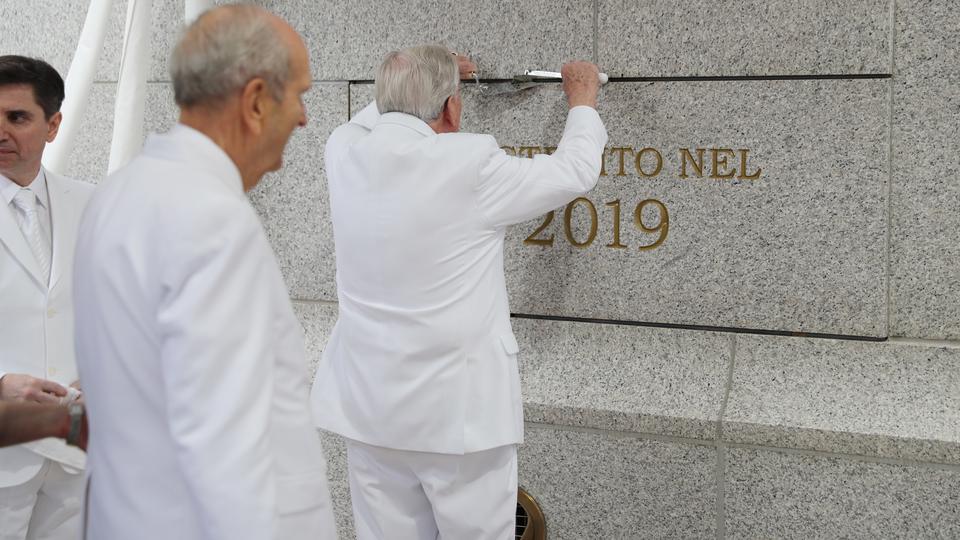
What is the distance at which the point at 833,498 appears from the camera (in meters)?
3.48

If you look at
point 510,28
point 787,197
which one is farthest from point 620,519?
point 510,28

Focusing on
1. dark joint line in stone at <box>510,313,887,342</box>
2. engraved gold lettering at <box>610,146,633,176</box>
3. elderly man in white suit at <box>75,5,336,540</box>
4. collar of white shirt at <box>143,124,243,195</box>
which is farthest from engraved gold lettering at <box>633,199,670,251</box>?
collar of white shirt at <box>143,124,243,195</box>

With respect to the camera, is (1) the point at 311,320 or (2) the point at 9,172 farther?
(1) the point at 311,320

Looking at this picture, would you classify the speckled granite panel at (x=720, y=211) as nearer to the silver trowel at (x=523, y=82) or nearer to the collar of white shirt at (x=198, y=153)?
the silver trowel at (x=523, y=82)

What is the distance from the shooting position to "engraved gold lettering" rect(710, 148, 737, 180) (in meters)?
3.82

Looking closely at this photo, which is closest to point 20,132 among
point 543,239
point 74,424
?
point 74,424

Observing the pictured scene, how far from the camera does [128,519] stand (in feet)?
5.80

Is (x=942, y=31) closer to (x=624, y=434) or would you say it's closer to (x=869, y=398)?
(x=869, y=398)

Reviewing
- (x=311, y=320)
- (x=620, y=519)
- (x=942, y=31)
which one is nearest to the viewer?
(x=942, y=31)

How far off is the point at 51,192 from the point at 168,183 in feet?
5.67

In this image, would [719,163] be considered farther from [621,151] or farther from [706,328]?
[706,328]

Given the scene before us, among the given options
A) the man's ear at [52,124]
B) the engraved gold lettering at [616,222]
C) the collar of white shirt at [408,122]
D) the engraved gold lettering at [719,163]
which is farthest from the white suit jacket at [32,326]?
the engraved gold lettering at [719,163]

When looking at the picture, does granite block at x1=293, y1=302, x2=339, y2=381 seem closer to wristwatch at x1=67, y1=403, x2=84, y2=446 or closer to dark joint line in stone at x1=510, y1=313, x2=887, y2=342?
dark joint line in stone at x1=510, y1=313, x2=887, y2=342

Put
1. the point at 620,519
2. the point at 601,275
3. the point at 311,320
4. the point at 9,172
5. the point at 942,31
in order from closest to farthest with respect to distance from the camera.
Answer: the point at 9,172
the point at 942,31
the point at 620,519
the point at 601,275
the point at 311,320
